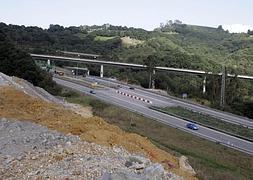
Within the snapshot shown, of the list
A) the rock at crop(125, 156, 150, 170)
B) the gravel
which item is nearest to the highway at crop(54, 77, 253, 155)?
the gravel

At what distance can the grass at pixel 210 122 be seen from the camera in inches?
2375

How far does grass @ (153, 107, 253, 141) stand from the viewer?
198 ft

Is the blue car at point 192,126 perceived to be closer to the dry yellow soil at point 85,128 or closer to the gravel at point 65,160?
the dry yellow soil at point 85,128

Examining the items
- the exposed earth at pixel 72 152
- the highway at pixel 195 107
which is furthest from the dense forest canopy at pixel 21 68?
the exposed earth at pixel 72 152

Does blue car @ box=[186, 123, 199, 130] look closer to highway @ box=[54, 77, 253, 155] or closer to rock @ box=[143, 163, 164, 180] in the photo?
highway @ box=[54, 77, 253, 155]

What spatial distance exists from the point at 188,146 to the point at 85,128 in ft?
89.9

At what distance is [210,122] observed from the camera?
224 feet

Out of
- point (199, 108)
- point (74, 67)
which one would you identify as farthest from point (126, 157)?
point (74, 67)

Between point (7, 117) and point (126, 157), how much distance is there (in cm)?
930

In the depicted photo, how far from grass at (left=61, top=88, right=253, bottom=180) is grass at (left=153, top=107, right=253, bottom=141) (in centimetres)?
786

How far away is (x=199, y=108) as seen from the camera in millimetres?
86312

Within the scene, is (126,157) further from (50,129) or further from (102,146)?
(50,129)

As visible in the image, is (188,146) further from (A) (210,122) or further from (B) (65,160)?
(B) (65,160)

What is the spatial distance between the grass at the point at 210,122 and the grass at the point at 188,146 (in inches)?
310
